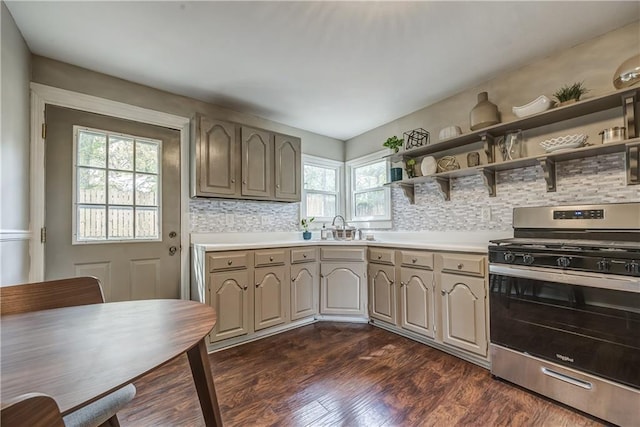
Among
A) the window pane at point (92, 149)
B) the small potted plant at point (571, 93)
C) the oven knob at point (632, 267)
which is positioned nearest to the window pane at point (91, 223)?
the window pane at point (92, 149)

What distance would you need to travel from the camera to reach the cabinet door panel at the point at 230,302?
2309mm

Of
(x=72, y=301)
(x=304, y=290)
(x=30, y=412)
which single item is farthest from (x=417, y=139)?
(x=30, y=412)

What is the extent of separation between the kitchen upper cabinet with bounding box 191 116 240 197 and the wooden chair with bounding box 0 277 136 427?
141cm

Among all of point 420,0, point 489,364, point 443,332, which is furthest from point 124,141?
point 489,364

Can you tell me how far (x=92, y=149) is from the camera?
7.27 feet

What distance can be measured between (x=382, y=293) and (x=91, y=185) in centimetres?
269

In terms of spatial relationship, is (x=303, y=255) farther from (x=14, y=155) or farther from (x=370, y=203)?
(x=14, y=155)

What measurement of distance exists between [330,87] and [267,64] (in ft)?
2.05

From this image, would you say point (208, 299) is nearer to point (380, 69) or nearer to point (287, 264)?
point (287, 264)

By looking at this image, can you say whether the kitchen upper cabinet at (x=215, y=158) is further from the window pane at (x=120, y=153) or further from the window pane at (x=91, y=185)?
the window pane at (x=91, y=185)

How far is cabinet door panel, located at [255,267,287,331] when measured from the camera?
2.55 metres

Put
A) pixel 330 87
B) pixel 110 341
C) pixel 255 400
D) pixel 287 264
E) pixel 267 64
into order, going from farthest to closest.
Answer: pixel 287 264 < pixel 330 87 < pixel 267 64 < pixel 255 400 < pixel 110 341

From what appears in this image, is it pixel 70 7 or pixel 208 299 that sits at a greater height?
pixel 70 7

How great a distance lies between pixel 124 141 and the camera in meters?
2.35
